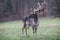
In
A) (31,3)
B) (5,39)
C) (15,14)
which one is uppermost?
(31,3)

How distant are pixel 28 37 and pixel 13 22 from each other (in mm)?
226

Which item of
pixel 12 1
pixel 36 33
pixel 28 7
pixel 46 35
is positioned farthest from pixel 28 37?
pixel 12 1

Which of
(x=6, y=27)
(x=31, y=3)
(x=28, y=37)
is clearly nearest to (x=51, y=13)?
(x=31, y=3)

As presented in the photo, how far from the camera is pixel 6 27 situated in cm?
87

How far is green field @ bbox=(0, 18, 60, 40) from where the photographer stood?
877mm

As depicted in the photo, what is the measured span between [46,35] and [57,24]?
17cm

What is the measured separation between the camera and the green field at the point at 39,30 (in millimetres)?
877

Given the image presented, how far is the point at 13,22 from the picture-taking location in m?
0.87

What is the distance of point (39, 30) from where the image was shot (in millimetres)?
895

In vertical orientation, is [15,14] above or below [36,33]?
above

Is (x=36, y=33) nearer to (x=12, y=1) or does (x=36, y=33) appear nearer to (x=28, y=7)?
(x=28, y=7)

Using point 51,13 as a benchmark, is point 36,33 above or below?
below

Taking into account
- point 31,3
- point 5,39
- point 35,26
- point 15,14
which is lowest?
point 5,39

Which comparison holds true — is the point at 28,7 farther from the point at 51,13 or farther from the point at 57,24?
the point at 57,24
